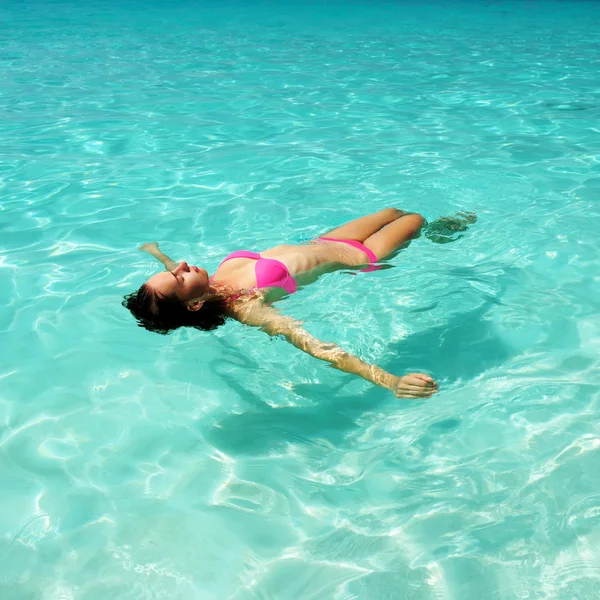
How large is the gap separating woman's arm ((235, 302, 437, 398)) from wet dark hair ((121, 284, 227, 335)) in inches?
5.4

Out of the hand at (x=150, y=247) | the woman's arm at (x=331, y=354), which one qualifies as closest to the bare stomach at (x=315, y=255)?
the woman's arm at (x=331, y=354)

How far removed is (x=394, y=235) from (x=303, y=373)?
1.45 meters

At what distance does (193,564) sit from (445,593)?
903 mm

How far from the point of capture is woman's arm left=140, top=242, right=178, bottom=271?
4281 mm

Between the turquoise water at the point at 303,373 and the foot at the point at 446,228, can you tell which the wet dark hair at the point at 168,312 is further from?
the foot at the point at 446,228

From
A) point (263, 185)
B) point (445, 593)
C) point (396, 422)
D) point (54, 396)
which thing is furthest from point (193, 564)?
point (263, 185)

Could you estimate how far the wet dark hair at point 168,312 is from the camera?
338cm

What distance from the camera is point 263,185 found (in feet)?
19.5

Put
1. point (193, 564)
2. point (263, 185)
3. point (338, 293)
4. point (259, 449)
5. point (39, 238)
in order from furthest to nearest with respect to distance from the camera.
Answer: point (263, 185), point (39, 238), point (338, 293), point (259, 449), point (193, 564)

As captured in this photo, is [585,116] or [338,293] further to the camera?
[585,116]

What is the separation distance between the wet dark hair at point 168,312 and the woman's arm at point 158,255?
0.69 metres

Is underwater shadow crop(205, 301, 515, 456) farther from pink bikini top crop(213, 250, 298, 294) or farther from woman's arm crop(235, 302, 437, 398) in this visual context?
pink bikini top crop(213, 250, 298, 294)

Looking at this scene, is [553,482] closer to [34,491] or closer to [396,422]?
[396,422]

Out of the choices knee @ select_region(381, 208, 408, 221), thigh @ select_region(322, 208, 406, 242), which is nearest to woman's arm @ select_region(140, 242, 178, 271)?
thigh @ select_region(322, 208, 406, 242)
